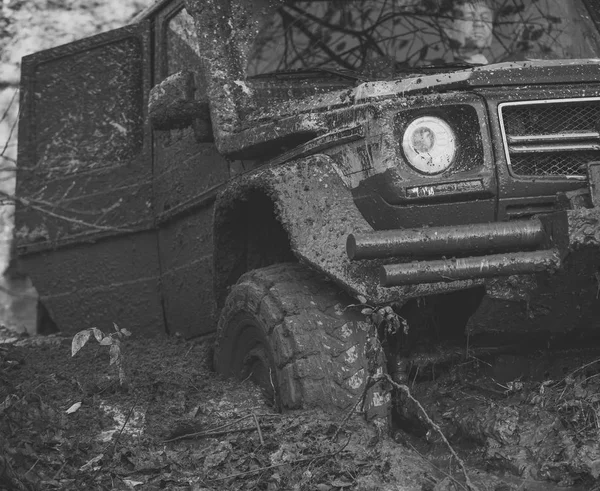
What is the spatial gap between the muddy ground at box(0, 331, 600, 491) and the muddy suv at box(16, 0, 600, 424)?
0.16 meters

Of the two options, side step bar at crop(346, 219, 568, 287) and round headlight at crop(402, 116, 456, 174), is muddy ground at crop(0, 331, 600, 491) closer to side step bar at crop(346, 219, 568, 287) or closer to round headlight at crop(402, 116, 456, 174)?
side step bar at crop(346, 219, 568, 287)

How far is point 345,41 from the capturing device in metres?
4.62

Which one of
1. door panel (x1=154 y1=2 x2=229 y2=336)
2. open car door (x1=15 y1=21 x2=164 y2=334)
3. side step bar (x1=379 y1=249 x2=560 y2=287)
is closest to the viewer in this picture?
side step bar (x1=379 y1=249 x2=560 y2=287)

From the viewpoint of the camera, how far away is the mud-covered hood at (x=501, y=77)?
368 centimetres

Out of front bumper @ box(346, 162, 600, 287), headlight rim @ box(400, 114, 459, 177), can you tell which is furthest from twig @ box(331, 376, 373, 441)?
headlight rim @ box(400, 114, 459, 177)

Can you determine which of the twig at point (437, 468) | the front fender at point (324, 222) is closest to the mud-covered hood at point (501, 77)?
the front fender at point (324, 222)

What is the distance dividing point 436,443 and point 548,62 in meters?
1.37

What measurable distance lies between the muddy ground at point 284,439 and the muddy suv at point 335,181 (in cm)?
16

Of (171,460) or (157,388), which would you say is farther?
(157,388)

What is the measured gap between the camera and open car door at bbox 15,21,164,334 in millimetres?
5598

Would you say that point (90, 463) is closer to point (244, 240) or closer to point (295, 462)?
point (295, 462)

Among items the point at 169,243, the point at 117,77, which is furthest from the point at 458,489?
the point at 117,77

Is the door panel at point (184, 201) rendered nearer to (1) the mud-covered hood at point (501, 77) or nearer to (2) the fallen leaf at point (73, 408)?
(2) the fallen leaf at point (73, 408)

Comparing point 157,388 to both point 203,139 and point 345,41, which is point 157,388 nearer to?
point 203,139
